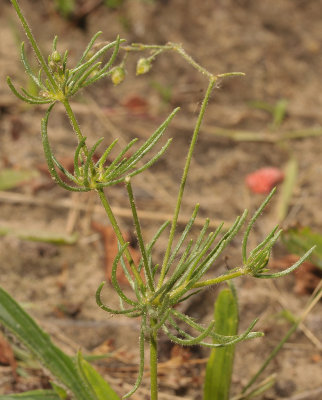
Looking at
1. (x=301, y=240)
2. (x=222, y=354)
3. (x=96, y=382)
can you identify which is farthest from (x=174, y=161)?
(x=96, y=382)

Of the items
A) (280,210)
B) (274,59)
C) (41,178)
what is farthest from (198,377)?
(274,59)

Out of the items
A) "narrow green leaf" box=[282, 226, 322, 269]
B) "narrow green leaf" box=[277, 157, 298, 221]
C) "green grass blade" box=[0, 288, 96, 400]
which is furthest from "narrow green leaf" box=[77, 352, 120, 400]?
"narrow green leaf" box=[277, 157, 298, 221]

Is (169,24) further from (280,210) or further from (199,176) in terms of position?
(280,210)

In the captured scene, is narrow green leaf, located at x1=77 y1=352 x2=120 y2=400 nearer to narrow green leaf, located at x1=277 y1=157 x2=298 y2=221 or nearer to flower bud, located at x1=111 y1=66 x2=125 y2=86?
flower bud, located at x1=111 y1=66 x2=125 y2=86

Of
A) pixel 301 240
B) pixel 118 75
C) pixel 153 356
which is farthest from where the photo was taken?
pixel 301 240

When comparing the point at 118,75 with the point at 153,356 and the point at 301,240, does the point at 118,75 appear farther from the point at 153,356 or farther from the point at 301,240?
the point at 301,240

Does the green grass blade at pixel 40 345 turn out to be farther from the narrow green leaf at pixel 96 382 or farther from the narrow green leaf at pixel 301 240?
the narrow green leaf at pixel 301 240

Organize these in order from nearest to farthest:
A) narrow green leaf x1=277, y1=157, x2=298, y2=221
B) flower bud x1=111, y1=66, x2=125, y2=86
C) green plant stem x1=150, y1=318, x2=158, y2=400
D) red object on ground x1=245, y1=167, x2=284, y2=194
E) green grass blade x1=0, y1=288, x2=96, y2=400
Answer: green plant stem x1=150, y1=318, x2=158, y2=400 → flower bud x1=111, y1=66, x2=125, y2=86 → green grass blade x1=0, y1=288, x2=96, y2=400 → narrow green leaf x1=277, y1=157, x2=298, y2=221 → red object on ground x1=245, y1=167, x2=284, y2=194
